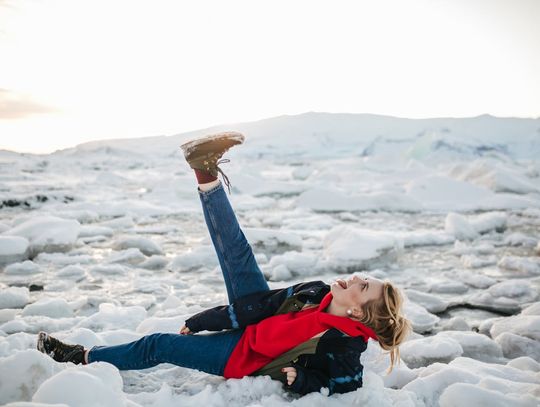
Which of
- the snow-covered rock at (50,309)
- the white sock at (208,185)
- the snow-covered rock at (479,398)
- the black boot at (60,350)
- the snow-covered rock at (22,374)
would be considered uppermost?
the white sock at (208,185)

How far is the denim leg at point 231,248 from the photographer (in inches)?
74.0

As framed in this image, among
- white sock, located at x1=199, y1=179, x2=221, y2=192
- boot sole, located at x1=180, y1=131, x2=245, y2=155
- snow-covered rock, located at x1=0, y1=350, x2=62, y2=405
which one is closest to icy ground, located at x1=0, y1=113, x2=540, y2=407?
snow-covered rock, located at x1=0, y1=350, x2=62, y2=405

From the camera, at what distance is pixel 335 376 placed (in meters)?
A: 1.48

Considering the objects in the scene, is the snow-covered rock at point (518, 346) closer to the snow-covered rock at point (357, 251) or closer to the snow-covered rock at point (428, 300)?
the snow-covered rock at point (428, 300)

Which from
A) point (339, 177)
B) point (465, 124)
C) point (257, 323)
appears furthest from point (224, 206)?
point (465, 124)

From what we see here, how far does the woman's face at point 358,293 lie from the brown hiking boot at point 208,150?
0.77 m

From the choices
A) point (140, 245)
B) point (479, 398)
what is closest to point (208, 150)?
point (479, 398)

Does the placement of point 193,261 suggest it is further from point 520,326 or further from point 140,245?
point 520,326

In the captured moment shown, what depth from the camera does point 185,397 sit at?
1.51m

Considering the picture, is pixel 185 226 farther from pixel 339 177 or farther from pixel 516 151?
pixel 516 151

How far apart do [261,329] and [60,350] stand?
822 millimetres

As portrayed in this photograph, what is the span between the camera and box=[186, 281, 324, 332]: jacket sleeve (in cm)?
173

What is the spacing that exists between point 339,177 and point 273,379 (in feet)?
45.8

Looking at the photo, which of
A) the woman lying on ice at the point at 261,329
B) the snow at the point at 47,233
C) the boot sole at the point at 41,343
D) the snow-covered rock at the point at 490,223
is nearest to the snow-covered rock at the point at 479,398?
the woman lying on ice at the point at 261,329
